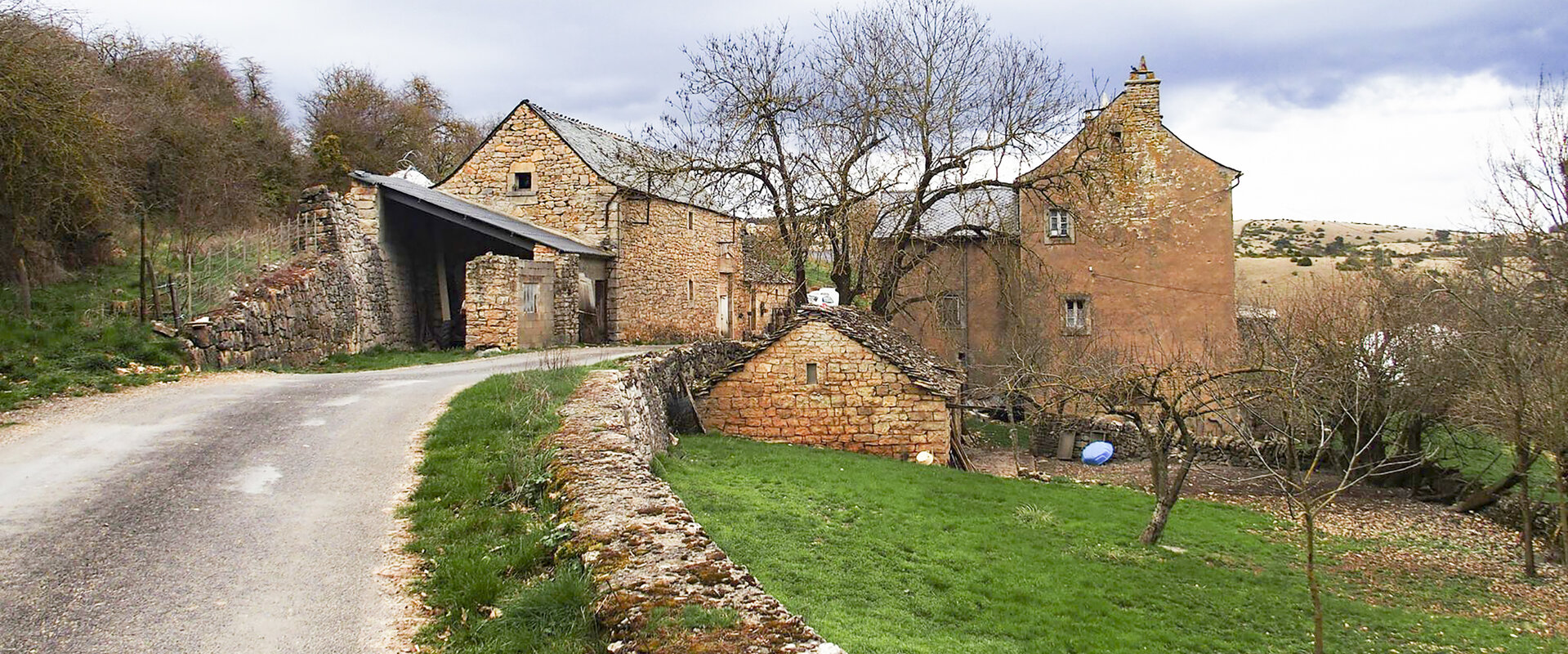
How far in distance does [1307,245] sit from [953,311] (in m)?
66.5

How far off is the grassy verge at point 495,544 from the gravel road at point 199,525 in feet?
0.98

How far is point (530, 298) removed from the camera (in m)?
21.6

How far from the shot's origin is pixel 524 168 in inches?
1073

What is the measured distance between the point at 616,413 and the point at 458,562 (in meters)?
4.42

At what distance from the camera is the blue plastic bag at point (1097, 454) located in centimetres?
2344

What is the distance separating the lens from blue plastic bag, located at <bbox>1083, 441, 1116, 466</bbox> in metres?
23.4

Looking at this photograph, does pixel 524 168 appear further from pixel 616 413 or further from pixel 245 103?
pixel 616 413

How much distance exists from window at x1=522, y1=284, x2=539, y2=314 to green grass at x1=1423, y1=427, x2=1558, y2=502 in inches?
733

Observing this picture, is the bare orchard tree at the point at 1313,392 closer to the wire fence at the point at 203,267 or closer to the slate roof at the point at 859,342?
the slate roof at the point at 859,342

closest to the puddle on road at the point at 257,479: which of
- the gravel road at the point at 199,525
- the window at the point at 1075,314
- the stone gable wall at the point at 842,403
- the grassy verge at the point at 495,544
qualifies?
the gravel road at the point at 199,525

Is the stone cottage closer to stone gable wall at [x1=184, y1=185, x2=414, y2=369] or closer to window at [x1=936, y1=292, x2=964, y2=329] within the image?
stone gable wall at [x1=184, y1=185, x2=414, y2=369]

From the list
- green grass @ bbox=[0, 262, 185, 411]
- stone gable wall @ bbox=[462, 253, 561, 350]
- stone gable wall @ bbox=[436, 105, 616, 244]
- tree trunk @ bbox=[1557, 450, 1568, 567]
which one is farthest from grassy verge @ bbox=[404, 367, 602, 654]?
stone gable wall @ bbox=[436, 105, 616, 244]

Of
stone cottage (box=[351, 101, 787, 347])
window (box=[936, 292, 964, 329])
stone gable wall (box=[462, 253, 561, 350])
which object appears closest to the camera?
stone gable wall (box=[462, 253, 561, 350])

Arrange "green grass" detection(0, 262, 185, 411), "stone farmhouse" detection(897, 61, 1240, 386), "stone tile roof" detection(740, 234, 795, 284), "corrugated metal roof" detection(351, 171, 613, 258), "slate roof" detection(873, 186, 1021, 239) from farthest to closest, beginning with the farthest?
"stone tile roof" detection(740, 234, 795, 284) < "stone farmhouse" detection(897, 61, 1240, 386) < "corrugated metal roof" detection(351, 171, 613, 258) < "slate roof" detection(873, 186, 1021, 239) < "green grass" detection(0, 262, 185, 411)
